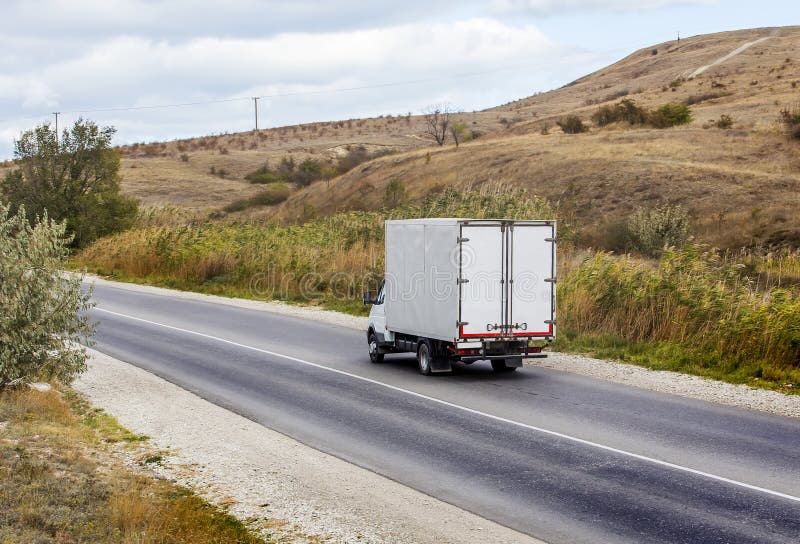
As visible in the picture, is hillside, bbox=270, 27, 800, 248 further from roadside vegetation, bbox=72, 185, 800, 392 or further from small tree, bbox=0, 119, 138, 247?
small tree, bbox=0, 119, 138, 247

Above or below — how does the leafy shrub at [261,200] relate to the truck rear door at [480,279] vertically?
above

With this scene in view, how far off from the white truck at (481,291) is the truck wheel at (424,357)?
2cm

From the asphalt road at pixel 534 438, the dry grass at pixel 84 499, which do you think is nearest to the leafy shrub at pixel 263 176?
the asphalt road at pixel 534 438

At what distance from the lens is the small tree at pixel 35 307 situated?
12945 millimetres

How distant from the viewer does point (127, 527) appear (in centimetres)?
756

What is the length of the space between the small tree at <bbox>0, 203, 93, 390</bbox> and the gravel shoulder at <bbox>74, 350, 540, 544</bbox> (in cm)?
108

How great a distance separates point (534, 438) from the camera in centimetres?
Result: 1153

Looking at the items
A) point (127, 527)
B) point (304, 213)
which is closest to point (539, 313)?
point (127, 527)

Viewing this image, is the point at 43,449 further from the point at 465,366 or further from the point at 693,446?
the point at 465,366

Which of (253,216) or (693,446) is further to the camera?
(253,216)

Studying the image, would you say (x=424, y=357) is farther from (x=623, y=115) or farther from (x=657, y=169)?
(x=623, y=115)

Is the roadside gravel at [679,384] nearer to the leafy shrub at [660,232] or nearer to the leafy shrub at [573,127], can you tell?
the leafy shrub at [660,232]

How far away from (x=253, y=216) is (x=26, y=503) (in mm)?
62262

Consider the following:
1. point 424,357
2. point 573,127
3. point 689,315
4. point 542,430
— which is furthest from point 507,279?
point 573,127
